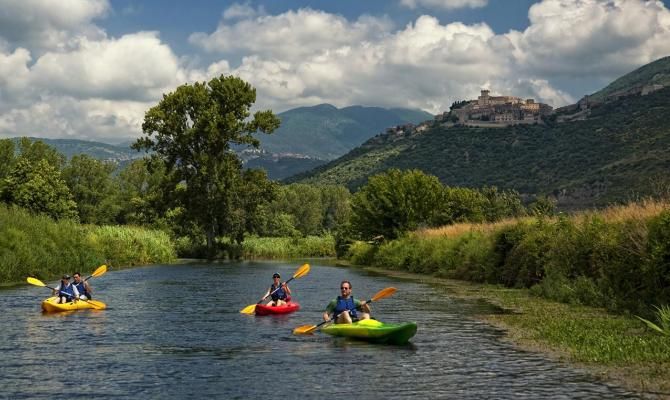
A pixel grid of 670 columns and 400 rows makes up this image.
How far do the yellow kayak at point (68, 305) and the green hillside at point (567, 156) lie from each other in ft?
200

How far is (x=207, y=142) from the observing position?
73.3 m

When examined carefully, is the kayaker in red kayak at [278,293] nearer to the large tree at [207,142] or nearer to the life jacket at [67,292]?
the life jacket at [67,292]

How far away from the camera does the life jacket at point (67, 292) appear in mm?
25636

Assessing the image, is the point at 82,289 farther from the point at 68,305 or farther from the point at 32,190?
the point at 32,190

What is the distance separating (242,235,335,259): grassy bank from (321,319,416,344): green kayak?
5915 centimetres

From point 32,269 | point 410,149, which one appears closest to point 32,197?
point 32,269

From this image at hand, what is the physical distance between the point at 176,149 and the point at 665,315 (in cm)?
6397

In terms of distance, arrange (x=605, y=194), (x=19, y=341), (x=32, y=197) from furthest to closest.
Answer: (x=605, y=194)
(x=32, y=197)
(x=19, y=341)

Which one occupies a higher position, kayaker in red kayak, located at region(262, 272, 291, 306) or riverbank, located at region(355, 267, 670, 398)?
kayaker in red kayak, located at region(262, 272, 291, 306)

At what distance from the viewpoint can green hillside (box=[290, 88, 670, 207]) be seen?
94.1m

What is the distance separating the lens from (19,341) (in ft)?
59.0

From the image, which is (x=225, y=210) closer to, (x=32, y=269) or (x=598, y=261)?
(x=32, y=269)

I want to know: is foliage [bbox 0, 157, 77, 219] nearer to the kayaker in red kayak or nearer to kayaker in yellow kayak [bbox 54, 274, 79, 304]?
kayaker in yellow kayak [bbox 54, 274, 79, 304]

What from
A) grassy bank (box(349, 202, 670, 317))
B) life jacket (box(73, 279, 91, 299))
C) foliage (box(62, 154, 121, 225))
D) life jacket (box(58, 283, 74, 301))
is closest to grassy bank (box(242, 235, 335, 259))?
foliage (box(62, 154, 121, 225))
